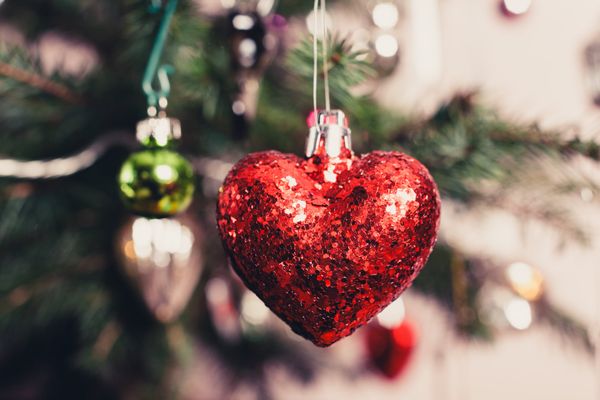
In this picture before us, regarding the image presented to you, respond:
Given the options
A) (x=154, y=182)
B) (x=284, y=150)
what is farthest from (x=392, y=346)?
(x=154, y=182)

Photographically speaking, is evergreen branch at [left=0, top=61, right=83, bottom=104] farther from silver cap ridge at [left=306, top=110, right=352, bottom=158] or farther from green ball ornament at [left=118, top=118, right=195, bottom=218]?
silver cap ridge at [left=306, top=110, right=352, bottom=158]

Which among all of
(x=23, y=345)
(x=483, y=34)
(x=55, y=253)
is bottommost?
(x=23, y=345)

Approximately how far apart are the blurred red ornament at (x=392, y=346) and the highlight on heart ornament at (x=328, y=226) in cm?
41

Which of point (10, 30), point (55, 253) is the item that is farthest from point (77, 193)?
point (10, 30)

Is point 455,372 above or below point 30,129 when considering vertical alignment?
below

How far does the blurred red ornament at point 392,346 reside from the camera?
0.73m

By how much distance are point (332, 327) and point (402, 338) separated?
42cm

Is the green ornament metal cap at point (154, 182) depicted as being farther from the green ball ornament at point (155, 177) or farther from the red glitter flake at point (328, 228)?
the red glitter flake at point (328, 228)

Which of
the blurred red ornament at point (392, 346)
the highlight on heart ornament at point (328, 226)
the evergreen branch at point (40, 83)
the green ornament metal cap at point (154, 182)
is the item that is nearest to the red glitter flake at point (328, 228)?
the highlight on heart ornament at point (328, 226)

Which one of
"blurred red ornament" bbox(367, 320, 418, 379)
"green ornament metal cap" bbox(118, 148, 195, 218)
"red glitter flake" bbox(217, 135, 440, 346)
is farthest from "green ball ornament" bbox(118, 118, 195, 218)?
"blurred red ornament" bbox(367, 320, 418, 379)

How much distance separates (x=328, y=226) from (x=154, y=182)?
0.56ft

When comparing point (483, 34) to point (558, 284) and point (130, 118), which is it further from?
point (130, 118)

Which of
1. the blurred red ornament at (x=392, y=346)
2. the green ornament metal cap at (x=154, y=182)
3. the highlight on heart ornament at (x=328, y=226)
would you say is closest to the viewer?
the highlight on heart ornament at (x=328, y=226)

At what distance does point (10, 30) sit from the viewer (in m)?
0.81
